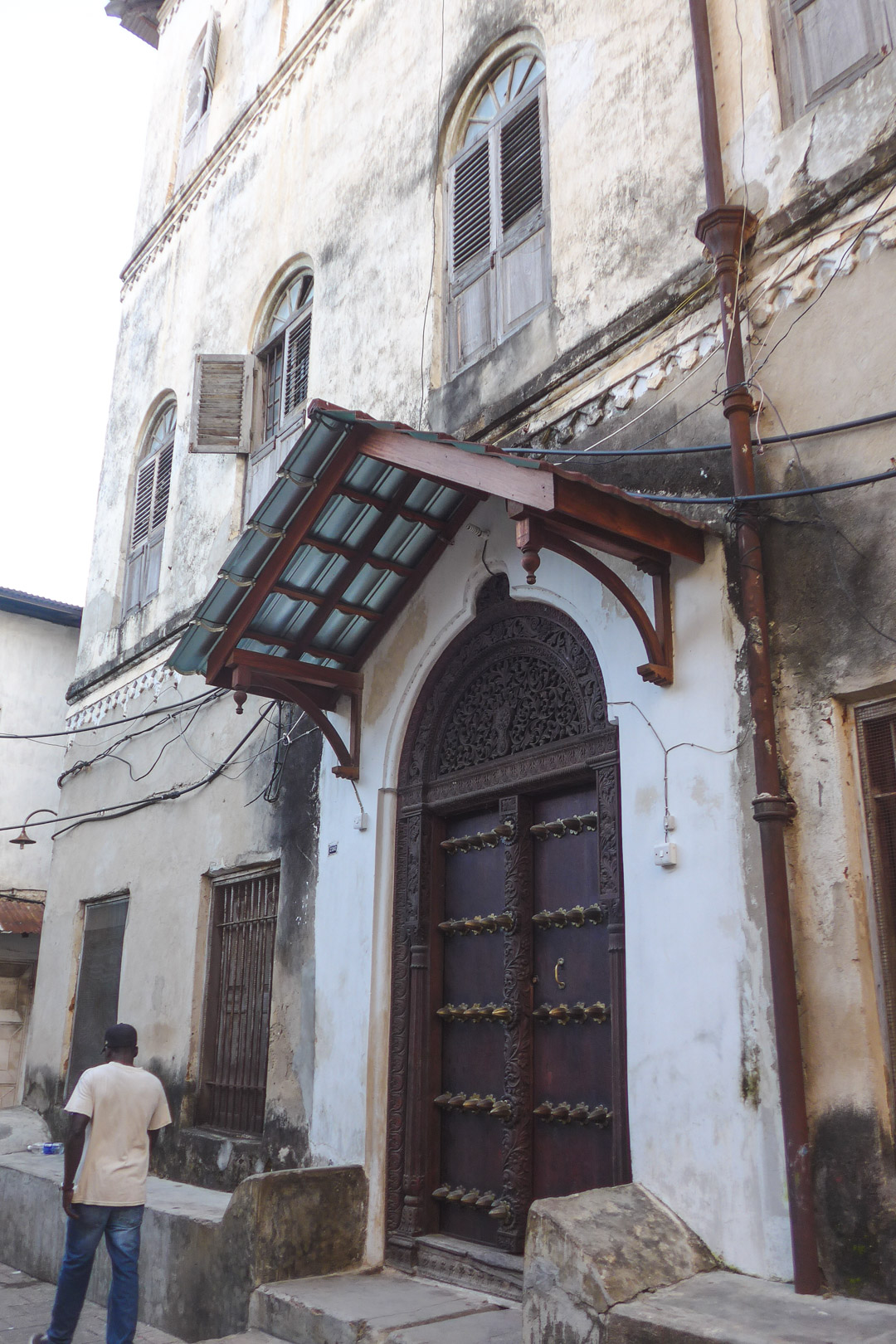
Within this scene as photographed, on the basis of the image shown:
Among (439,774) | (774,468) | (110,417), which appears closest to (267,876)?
(439,774)

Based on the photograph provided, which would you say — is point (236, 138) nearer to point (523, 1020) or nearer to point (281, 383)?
point (281, 383)

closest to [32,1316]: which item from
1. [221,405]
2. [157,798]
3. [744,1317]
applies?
[157,798]

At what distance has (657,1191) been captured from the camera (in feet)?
15.0

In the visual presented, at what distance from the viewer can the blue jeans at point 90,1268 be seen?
18.4 ft

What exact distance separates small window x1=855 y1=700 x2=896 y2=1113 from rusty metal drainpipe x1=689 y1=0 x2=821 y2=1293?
1.03ft

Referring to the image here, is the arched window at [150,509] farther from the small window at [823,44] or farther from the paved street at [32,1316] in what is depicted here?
the small window at [823,44]

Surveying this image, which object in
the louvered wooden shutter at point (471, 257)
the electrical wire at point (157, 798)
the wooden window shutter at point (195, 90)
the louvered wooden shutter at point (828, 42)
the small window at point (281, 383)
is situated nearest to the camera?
the louvered wooden shutter at point (828, 42)

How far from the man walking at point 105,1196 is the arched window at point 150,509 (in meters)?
5.97

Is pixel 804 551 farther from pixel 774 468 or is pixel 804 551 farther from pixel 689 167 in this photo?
pixel 689 167

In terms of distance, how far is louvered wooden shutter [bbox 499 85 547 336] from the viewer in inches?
276

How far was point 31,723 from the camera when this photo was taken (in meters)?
15.0

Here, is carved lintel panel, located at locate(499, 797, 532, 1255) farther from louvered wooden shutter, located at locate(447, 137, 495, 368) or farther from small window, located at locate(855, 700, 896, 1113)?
louvered wooden shutter, located at locate(447, 137, 495, 368)

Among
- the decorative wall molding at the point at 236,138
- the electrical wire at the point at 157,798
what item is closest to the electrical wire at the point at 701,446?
the electrical wire at the point at 157,798

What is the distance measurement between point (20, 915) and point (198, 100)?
377 inches
